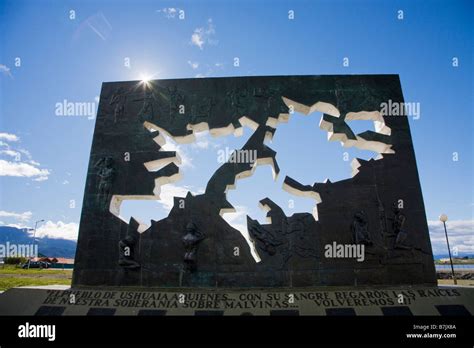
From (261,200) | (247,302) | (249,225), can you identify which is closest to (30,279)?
(249,225)

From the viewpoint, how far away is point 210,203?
1028cm

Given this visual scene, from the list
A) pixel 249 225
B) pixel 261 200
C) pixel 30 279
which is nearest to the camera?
pixel 249 225

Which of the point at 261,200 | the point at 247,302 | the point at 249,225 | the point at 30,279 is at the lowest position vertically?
the point at 247,302

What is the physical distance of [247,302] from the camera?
872 cm

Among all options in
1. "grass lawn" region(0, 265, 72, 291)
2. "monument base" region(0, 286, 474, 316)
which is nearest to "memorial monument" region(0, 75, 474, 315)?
"monument base" region(0, 286, 474, 316)

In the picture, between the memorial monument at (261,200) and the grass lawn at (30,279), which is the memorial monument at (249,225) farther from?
the grass lawn at (30,279)

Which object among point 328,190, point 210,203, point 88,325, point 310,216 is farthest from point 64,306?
point 328,190

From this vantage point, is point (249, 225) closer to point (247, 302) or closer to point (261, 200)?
point (261, 200)

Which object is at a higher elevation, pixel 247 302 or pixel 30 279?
pixel 30 279

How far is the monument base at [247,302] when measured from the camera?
8336 millimetres

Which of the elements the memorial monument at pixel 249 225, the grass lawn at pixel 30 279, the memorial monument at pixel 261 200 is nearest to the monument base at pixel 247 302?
the memorial monument at pixel 249 225

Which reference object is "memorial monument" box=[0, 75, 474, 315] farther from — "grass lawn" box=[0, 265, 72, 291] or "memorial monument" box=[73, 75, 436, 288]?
"grass lawn" box=[0, 265, 72, 291]

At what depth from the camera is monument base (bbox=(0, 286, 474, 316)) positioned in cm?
834

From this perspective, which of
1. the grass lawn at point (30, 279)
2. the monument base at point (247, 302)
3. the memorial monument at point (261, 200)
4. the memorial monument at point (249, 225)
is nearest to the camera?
the monument base at point (247, 302)
